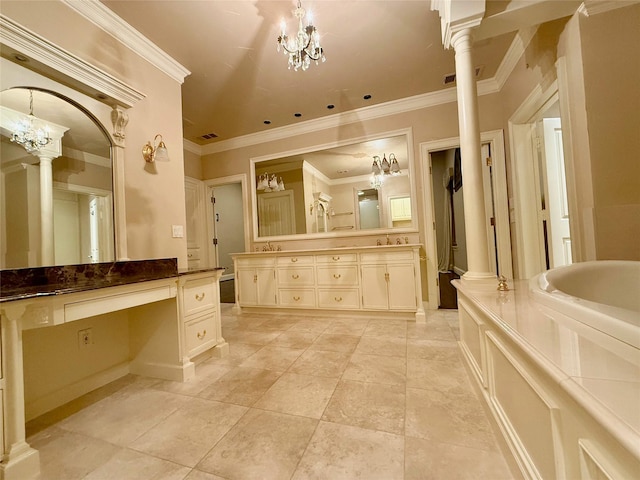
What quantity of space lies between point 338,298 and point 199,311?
1.67 meters

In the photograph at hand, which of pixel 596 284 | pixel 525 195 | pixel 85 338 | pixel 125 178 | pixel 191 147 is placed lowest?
pixel 85 338

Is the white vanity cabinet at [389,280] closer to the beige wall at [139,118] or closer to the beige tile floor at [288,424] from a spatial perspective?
the beige tile floor at [288,424]

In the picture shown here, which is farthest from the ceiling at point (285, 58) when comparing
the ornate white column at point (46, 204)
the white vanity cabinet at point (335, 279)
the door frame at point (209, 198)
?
the white vanity cabinet at point (335, 279)

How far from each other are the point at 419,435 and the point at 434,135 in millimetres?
3197

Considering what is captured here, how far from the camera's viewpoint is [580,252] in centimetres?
187

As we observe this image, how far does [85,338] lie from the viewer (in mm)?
1675

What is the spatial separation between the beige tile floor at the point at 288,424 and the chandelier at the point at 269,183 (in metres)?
2.60

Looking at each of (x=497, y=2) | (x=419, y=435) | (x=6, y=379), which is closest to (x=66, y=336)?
(x=6, y=379)

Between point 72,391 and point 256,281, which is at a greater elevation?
point 256,281

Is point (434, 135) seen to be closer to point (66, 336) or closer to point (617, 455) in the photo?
point (617, 455)

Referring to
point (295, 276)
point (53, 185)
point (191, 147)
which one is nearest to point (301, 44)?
point (53, 185)

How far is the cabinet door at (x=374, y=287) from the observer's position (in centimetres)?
294

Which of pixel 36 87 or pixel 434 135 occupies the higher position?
pixel 434 135

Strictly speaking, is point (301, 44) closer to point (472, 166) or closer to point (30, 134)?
point (472, 166)
